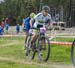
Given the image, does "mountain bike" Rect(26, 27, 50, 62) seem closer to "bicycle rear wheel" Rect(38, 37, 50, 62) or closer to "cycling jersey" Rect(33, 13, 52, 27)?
"bicycle rear wheel" Rect(38, 37, 50, 62)

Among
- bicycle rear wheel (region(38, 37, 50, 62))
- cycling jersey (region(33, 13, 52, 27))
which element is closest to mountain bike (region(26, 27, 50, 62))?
bicycle rear wheel (region(38, 37, 50, 62))

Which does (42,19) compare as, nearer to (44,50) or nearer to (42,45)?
(42,45)

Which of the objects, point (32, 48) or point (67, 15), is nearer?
point (32, 48)

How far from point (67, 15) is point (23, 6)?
50.1ft

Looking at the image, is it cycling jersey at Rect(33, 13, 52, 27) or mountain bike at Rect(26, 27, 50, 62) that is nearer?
mountain bike at Rect(26, 27, 50, 62)

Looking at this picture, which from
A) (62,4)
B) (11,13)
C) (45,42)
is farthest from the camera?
(11,13)

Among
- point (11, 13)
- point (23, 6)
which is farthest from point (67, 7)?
point (11, 13)

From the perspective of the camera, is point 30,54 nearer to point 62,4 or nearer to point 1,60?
point 1,60

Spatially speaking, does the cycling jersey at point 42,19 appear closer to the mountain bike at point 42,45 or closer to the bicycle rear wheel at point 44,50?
the mountain bike at point 42,45

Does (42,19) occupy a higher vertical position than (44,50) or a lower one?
higher

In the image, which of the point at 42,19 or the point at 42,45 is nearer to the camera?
the point at 42,45

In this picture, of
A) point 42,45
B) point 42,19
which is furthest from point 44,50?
point 42,19

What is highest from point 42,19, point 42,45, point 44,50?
→ point 42,19

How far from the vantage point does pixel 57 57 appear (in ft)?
39.3
